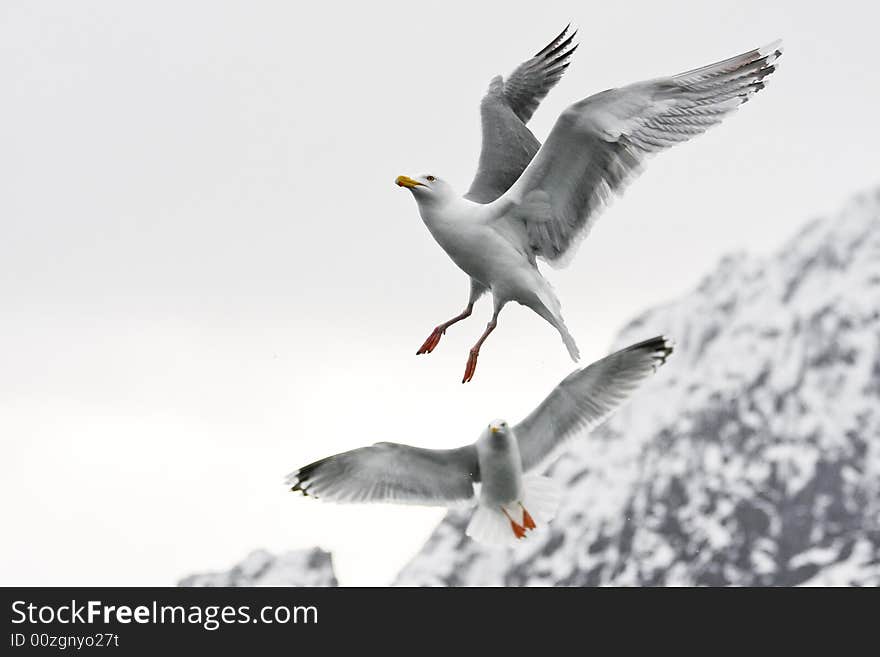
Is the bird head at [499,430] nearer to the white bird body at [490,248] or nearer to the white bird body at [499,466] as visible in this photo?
the white bird body at [499,466]

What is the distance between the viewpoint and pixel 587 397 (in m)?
14.2

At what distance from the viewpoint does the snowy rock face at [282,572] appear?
19050 centimetres

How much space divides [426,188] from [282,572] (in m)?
183

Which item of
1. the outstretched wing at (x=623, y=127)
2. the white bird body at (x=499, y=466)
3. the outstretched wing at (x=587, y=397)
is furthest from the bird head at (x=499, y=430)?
the outstretched wing at (x=623, y=127)

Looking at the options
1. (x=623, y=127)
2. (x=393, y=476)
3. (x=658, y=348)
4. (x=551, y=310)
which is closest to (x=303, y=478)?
(x=393, y=476)

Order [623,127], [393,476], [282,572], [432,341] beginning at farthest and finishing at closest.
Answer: [282,572]
[393,476]
[432,341]
[623,127]

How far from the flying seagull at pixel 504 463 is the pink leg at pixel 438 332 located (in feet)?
3.32

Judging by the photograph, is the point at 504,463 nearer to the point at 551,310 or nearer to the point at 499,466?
the point at 499,466
